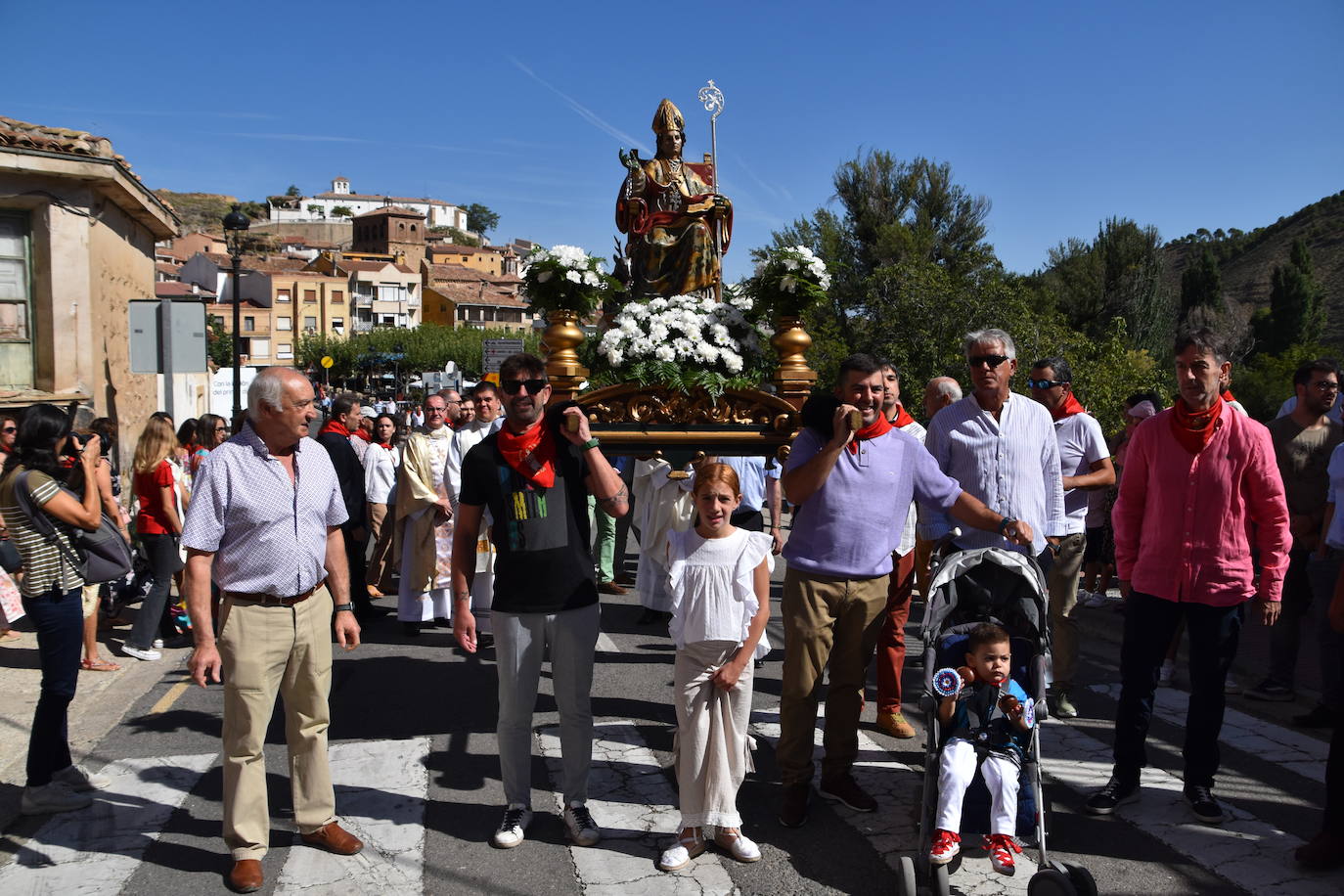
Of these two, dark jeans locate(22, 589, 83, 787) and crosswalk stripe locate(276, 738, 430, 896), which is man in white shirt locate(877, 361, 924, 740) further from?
dark jeans locate(22, 589, 83, 787)

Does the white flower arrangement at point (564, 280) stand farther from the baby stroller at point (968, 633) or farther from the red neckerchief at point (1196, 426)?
the red neckerchief at point (1196, 426)

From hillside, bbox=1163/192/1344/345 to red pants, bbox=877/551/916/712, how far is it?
60.0m

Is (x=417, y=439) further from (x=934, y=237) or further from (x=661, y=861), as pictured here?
(x=934, y=237)

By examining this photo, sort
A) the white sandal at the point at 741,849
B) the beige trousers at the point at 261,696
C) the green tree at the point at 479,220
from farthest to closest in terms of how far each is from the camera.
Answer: the green tree at the point at 479,220, the white sandal at the point at 741,849, the beige trousers at the point at 261,696

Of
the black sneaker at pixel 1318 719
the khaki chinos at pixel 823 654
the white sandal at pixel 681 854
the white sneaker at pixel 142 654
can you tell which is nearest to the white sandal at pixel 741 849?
the white sandal at pixel 681 854

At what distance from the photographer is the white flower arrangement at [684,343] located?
571cm

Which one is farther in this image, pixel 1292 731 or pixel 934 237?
pixel 934 237

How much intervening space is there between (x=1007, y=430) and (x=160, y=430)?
631 cm

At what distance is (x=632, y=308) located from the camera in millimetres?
6094

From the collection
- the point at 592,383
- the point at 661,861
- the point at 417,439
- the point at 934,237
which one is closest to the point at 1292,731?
the point at 661,861

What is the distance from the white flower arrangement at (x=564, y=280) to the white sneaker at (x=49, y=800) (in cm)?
338

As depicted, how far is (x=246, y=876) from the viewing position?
13.3 feet

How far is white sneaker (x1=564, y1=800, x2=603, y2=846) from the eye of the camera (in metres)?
4.44

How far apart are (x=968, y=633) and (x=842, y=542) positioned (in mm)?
667
